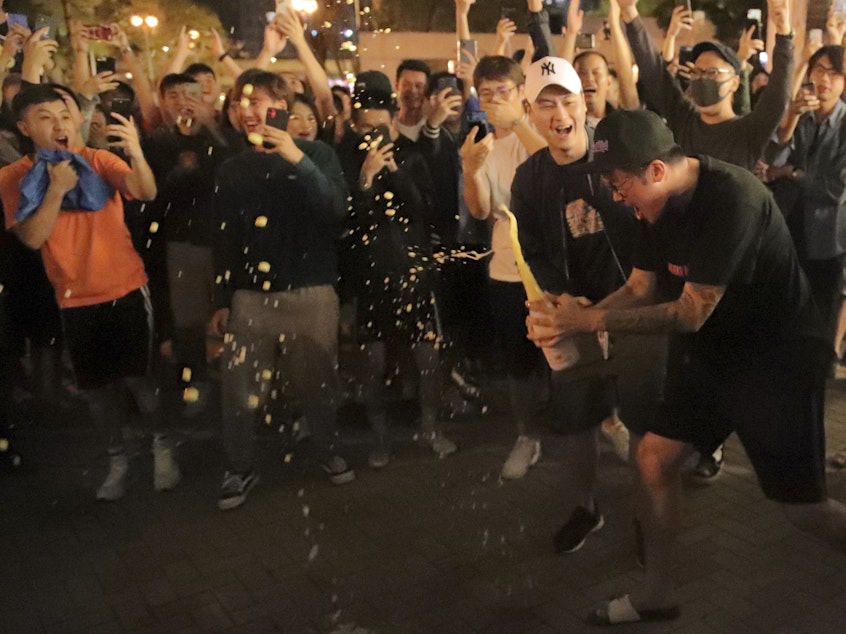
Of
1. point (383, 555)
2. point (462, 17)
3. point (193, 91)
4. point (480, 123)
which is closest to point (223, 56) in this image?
point (193, 91)

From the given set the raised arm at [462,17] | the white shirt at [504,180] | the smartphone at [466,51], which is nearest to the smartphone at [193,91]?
the smartphone at [466,51]

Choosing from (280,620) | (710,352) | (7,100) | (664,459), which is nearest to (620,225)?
(710,352)

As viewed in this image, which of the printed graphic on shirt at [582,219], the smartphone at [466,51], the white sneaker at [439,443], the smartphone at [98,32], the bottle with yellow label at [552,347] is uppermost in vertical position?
the smartphone at [98,32]

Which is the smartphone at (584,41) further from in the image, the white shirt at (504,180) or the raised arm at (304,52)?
the raised arm at (304,52)

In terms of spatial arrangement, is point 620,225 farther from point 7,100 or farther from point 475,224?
point 7,100

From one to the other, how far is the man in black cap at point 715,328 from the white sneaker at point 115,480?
2579 millimetres

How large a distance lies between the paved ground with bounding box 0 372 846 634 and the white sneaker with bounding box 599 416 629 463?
0.31 ft

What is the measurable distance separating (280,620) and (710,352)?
195 cm

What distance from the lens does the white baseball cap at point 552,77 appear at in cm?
374

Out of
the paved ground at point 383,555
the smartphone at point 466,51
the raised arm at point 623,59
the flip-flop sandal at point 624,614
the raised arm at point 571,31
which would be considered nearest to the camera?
the flip-flop sandal at point 624,614

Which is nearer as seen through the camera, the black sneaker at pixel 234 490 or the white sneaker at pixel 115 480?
the black sneaker at pixel 234 490

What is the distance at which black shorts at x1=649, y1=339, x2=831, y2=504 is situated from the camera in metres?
2.81

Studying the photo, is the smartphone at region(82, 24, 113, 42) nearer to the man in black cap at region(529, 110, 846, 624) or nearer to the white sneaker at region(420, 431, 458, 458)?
the white sneaker at region(420, 431, 458, 458)

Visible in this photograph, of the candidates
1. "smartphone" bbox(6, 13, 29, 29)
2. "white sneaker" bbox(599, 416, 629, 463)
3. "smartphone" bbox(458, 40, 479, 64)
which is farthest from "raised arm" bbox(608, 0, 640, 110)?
"smartphone" bbox(6, 13, 29, 29)
